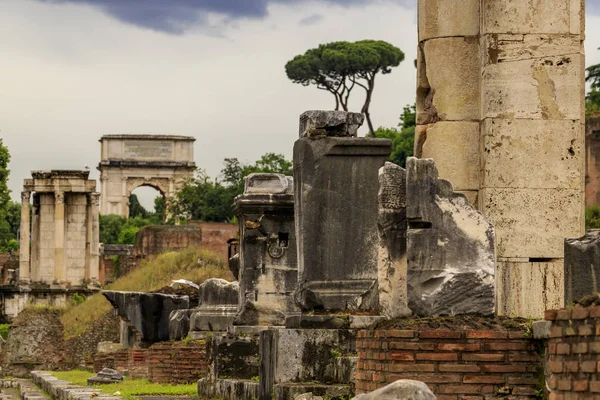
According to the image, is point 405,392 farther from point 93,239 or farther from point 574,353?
point 93,239

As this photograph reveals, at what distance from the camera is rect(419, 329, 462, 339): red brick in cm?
885

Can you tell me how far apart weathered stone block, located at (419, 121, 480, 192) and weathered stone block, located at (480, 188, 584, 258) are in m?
0.30

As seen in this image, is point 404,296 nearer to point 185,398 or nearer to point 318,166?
point 318,166

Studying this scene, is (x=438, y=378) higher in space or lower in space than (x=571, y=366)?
lower

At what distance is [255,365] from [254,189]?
1.69 m

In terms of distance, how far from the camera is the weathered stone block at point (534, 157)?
39.8 feet

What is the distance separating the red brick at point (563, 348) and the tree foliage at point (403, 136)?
48371 millimetres

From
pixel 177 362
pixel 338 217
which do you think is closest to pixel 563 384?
pixel 338 217

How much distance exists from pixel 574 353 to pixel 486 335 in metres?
1.12

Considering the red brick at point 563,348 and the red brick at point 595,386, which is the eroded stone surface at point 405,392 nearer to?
the red brick at point 595,386

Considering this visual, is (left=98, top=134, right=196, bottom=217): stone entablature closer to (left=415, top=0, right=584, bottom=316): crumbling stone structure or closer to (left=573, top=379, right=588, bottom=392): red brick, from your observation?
(left=415, top=0, right=584, bottom=316): crumbling stone structure

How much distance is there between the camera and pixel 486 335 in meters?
8.84

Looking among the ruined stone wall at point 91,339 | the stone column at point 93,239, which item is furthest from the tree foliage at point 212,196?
the ruined stone wall at point 91,339

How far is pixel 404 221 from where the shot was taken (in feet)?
32.7
